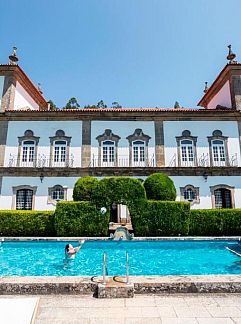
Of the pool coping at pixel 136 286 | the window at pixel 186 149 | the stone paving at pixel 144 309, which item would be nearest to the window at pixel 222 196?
the window at pixel 186 149

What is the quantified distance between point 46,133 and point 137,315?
18.3 metres

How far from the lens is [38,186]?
1878 centimetres

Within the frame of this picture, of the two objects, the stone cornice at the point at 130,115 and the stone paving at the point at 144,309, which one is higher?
the stone cornice at the point at 130,115

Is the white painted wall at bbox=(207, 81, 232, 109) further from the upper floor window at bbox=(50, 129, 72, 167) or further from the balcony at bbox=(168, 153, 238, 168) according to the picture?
the upper floor window at bbox=(50, 129, 72, 167)

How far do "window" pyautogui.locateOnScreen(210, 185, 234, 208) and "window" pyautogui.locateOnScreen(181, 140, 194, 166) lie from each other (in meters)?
2.67

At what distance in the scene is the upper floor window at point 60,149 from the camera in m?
19.5

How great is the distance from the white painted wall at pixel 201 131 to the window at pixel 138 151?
1.91 meters

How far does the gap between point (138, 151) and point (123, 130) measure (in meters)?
2.14

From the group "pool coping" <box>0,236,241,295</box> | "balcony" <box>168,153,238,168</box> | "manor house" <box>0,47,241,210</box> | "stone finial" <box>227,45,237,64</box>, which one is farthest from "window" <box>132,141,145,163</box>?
"pool coping" <box>0,236,241,295</box>

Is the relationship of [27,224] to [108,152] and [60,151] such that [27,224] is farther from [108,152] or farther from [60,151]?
[108,152]

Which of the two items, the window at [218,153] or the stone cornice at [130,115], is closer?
the window at [218,153]

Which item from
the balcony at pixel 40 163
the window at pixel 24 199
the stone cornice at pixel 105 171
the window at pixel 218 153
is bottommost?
the window at pixel 24 199

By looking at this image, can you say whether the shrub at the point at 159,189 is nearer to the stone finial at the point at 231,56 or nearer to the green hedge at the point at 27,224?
the green hedge at the point at 27,224

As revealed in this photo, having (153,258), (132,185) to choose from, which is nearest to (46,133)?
(132,185)
